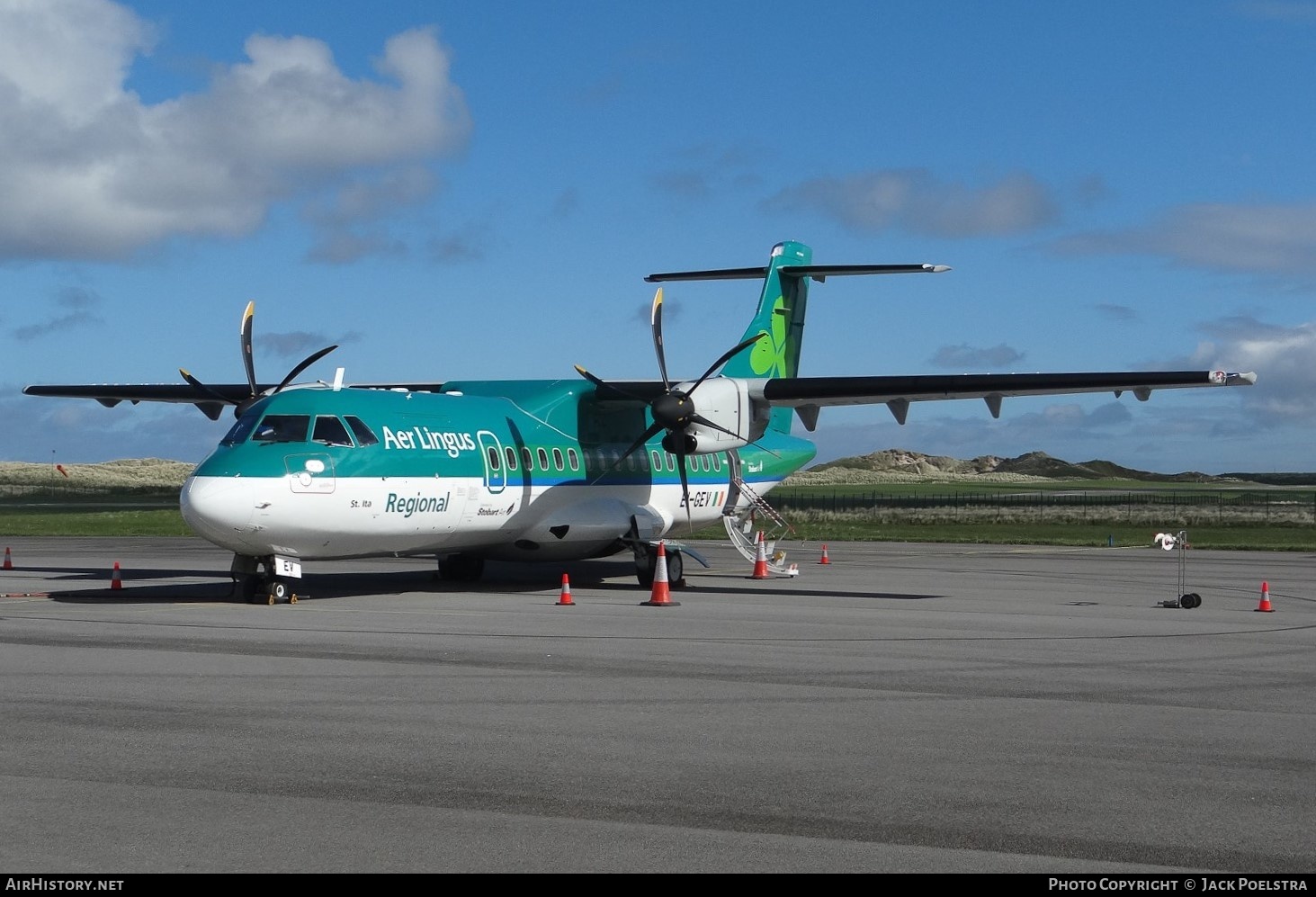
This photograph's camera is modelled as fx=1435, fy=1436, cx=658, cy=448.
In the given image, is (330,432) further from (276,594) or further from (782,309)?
(782,309)

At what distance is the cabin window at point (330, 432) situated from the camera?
1936 centimetres

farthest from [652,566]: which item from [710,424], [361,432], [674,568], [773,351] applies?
[361,432]

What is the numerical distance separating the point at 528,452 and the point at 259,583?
541 cm

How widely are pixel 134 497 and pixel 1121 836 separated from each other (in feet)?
285

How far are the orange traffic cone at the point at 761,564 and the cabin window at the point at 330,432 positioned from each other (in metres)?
9.45

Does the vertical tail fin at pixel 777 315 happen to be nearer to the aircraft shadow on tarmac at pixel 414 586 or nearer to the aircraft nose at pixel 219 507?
the aircraft shadow on tarmac at pixel 414 586

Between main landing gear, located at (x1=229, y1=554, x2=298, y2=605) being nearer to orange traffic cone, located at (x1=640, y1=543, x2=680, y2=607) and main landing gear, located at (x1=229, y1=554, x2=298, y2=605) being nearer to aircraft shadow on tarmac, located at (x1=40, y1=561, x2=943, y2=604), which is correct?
aircraft shadow on tarmac, located at (x1=40, y1=561, x2=943, y2=604)

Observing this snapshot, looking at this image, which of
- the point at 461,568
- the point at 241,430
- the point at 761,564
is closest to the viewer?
the point at 241,430

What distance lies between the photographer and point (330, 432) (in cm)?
1952
